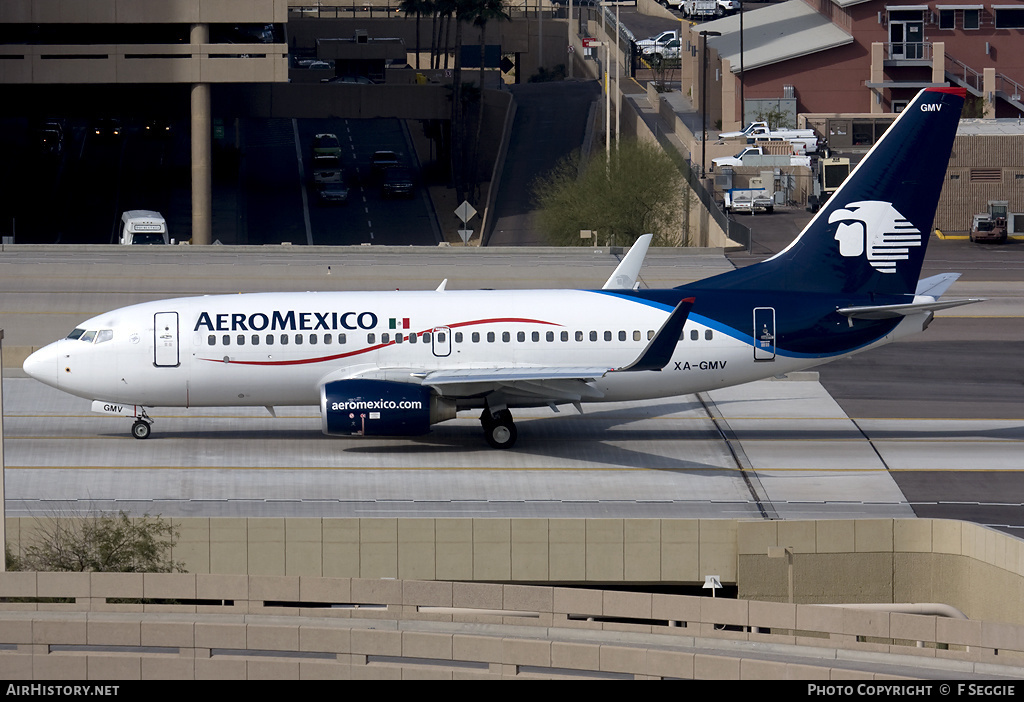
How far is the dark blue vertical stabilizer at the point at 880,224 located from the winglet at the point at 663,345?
15.9 ft

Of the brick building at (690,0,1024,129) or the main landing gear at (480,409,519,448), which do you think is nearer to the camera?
the main landing gear at (480,409,519,448)

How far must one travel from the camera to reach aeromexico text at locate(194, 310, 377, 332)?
123 feet

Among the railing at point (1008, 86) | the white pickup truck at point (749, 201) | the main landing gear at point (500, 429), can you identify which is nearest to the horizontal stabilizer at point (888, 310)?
the main landing gear at point (500, 429)

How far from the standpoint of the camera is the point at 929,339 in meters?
55.1

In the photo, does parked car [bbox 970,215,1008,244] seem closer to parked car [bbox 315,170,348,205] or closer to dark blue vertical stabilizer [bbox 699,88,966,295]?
dark blue vertical stabilizer [bbox 699,88,966,295]

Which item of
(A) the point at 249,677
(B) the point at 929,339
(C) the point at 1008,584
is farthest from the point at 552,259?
(A) the point at 249,677

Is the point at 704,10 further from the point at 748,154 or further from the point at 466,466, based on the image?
the point at 466,466

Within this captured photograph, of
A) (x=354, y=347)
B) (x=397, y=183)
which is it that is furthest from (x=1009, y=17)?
(x=354, y=347)

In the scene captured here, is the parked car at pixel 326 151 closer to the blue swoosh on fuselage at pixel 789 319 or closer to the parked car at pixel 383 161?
the parked car at pixel 383 161

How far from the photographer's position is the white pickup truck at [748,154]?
93.2m

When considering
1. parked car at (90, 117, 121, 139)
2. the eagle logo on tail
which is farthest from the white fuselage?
parked car at (90, 117, 121, 139)

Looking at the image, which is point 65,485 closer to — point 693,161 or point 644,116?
point 693,161

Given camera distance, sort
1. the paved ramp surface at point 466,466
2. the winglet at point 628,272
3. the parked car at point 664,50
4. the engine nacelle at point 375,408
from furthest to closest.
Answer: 1. the parked car at point 664,50
2. the winglet at point 628,272
3. the engine nacelle at point 375,408
4. the paved ramp surface at point 466,466

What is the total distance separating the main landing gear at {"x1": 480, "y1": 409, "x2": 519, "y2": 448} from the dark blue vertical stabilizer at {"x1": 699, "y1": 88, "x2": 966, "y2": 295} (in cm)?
657
